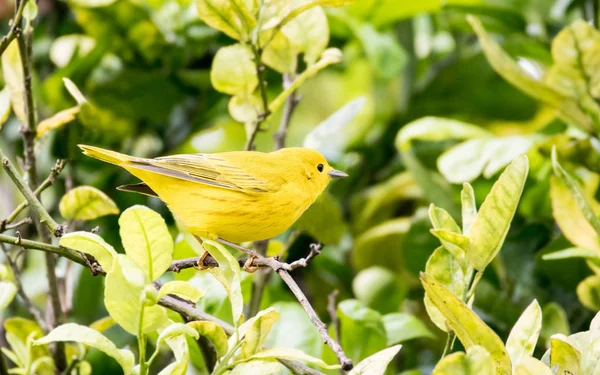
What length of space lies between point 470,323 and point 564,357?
13 centimetres

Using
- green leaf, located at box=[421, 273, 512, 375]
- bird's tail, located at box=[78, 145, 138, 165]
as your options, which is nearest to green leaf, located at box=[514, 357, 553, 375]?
green leaf, located at box=[421, 273, 512, 375]

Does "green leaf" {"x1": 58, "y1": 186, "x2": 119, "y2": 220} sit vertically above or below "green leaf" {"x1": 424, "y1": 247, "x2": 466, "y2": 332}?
above

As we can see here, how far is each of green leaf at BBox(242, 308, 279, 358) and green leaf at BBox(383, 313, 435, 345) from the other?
0.50 m

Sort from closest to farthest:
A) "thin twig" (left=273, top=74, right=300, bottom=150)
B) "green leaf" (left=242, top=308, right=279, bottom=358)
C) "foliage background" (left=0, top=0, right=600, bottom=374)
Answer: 1. "green leaf" (left=242, top=308, right=279, bottom=358)
2. "thin twig" (left=273, top=74, right=300, bottom=150)
3. "foliage background" (left=0, top=0, right=600, bottom=374)

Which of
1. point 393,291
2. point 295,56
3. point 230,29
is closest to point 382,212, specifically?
point 393,291

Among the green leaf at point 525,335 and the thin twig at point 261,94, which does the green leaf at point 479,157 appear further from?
the green leaf at point 525,335

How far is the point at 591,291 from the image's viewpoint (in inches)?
52.1

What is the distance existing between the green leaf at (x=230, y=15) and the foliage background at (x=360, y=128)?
390 mm

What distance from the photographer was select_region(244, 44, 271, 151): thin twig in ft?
4.18

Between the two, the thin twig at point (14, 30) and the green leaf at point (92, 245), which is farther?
the thin twig at point (14, 30)

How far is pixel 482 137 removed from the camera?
1629 millimetres

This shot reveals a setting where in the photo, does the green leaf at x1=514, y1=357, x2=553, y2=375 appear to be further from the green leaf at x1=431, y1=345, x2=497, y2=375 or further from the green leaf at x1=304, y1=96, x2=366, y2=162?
the green leaf at x1=304, y1=96, x2=366, y2=162

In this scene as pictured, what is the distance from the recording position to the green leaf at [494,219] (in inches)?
38.5

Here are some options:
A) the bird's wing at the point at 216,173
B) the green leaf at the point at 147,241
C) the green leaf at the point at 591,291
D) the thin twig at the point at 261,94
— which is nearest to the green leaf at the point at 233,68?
the thin twig at the point at 261,94
